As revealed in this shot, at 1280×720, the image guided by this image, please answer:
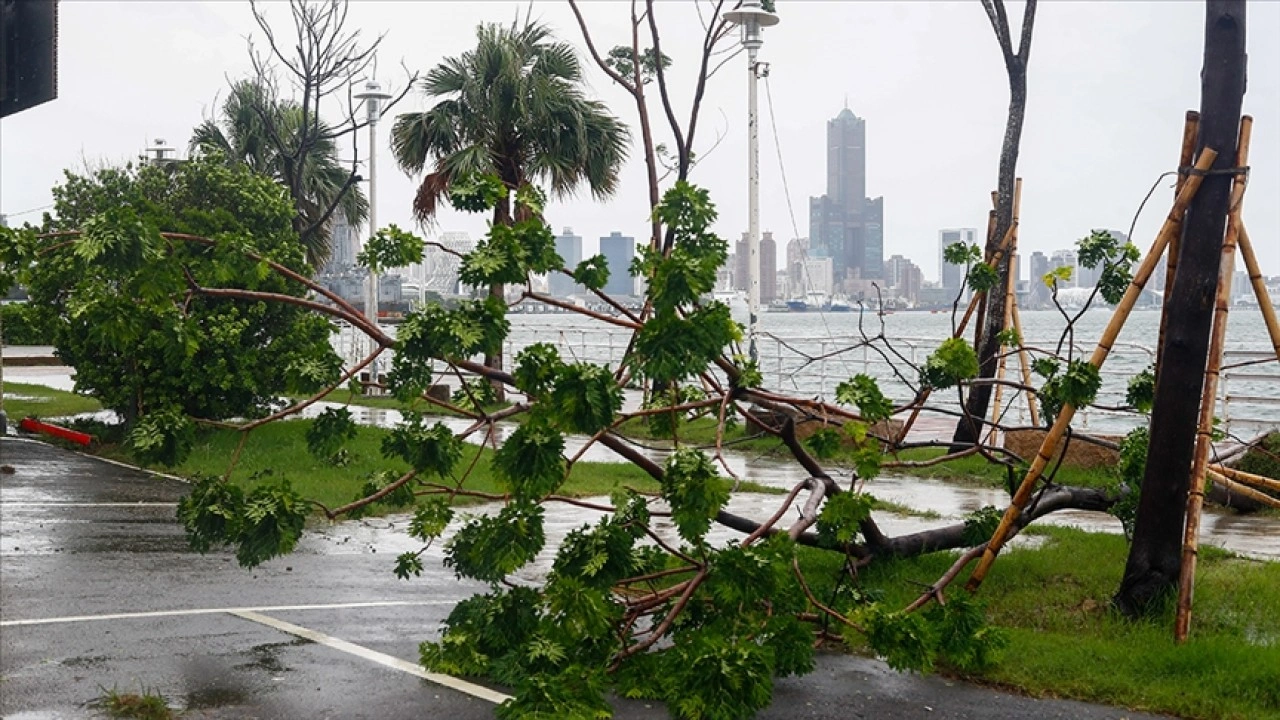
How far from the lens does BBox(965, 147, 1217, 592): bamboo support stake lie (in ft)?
25.8

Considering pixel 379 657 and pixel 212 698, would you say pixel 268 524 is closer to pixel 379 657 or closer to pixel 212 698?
pixel 212 698

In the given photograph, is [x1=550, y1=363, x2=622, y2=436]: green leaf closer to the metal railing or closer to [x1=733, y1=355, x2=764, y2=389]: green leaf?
the metal railing

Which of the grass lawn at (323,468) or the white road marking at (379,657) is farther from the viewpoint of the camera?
the grass lawn at (323,468)

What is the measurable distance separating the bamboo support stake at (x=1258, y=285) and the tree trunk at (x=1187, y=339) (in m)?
0.15

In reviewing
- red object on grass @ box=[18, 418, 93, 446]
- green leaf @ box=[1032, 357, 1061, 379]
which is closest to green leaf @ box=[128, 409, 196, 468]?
green leaf @ box=[1032, 357, 1061, 379]

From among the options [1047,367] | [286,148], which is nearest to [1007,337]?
[1047,367]

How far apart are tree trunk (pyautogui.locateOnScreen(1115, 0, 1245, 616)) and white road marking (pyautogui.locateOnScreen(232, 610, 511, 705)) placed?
382 centimetres

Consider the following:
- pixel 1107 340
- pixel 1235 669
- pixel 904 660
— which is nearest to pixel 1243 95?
pixel 1107 340

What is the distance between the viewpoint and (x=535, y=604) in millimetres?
7082

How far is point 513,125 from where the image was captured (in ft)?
91.0

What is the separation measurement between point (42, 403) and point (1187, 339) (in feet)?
77.4

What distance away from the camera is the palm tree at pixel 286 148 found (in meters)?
31.0

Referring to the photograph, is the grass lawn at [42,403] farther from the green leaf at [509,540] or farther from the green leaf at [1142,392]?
the green leaf at [1142,392]

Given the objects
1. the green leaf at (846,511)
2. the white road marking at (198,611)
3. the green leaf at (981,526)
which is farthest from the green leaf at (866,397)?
the white road marking at (198,611)
